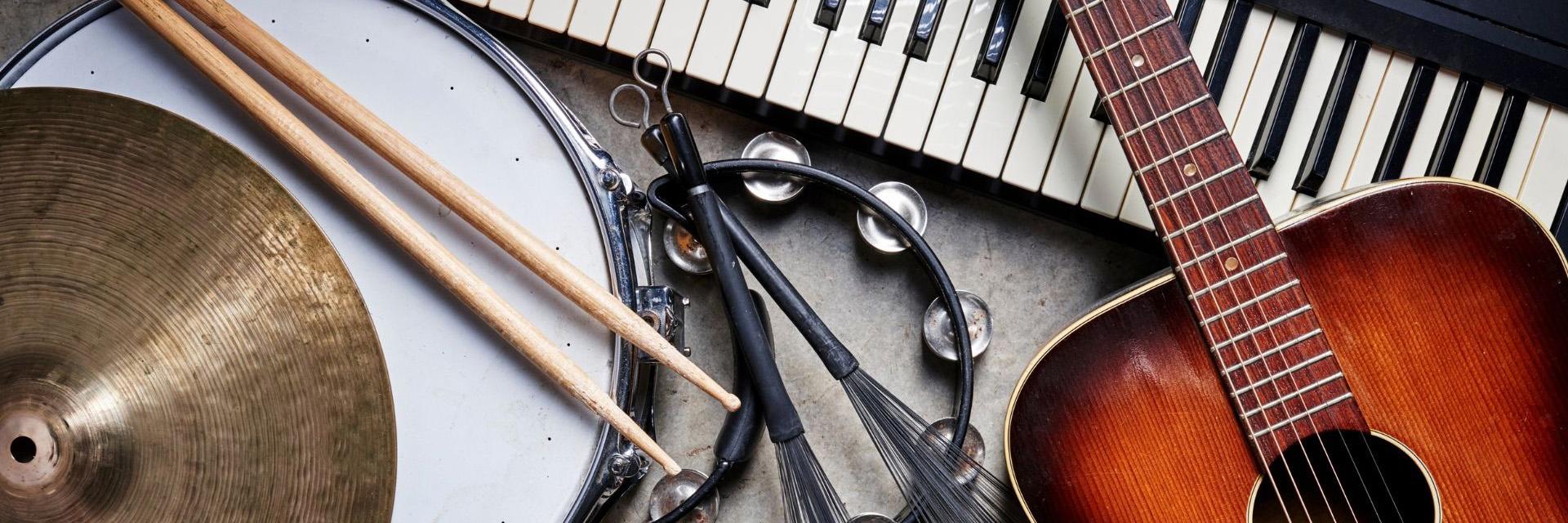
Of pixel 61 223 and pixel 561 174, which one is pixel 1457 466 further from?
pixel 61 223

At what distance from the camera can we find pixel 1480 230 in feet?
2.55

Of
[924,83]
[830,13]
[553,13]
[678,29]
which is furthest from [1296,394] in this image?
[553,13]

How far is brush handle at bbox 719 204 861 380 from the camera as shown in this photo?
2.76ft

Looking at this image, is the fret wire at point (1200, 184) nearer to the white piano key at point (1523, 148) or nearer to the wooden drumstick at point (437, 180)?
the white piano key at point (1523, 148)

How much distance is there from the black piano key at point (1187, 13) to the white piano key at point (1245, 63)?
0.05 m

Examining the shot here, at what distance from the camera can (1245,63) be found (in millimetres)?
866

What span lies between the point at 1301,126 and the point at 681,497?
0.74m

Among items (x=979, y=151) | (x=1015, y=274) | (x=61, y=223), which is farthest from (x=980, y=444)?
(x=61, y=223)

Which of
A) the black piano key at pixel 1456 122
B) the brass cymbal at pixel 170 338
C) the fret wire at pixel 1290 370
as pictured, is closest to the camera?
the brass cymbal at pixel 170 338

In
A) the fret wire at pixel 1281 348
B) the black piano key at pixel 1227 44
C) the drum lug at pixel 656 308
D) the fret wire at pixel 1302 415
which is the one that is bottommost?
the drum lug at pixel 656 308

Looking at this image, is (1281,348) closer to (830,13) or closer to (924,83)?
(924,83)

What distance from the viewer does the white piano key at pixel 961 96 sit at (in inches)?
34.9

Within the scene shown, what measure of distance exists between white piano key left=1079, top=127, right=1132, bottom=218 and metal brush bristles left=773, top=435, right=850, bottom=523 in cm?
37

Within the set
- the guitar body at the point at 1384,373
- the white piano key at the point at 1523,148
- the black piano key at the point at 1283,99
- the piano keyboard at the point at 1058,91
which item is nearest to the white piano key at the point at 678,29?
the piano keyboard at the point at 1058,91
